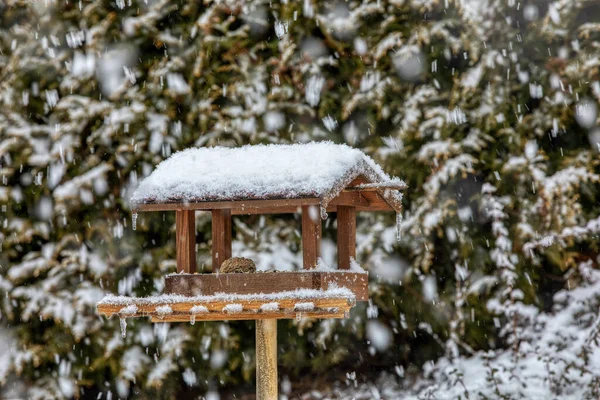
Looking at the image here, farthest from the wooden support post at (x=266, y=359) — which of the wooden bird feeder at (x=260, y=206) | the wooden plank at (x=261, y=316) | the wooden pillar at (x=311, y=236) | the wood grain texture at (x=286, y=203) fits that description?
the wood grain texture at (x=286, y=203)

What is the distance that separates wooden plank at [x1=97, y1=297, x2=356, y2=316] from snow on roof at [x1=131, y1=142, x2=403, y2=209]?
36 centimetres

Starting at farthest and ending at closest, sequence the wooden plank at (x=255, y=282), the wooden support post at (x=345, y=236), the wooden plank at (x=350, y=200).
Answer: the wooden support post at (x=345, y=236) < the wooden plank at (x=350, y=200) < the wooden plank at (x=255, y=282)

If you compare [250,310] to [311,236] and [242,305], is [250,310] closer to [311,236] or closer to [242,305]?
[242,305]

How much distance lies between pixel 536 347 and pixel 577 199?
1059mm

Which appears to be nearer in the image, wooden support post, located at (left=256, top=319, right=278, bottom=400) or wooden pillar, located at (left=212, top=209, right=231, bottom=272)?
wooden support post, located at (left=256, top=319, right=278, bottom=400)

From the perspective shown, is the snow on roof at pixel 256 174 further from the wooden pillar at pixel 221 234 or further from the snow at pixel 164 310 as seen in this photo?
the snow at pixel 164 310

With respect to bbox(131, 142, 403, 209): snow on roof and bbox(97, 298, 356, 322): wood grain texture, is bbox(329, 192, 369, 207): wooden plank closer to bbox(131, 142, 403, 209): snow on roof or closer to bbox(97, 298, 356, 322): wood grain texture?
bbox(131, 142, 403, 209): snow on roof

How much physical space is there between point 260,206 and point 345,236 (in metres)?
0.50

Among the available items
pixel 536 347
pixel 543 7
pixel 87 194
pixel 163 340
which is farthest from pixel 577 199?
pixel 87 194

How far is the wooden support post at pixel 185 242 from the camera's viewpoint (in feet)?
10.4

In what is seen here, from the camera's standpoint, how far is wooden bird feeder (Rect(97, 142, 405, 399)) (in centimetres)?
276

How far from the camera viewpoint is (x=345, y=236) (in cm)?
327

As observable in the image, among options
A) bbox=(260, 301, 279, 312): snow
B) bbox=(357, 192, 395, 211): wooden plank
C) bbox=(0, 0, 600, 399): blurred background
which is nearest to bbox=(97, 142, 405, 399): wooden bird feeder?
bbox=(260, 301, 279, 312): snow

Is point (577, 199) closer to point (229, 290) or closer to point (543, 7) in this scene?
point (543, 7)
